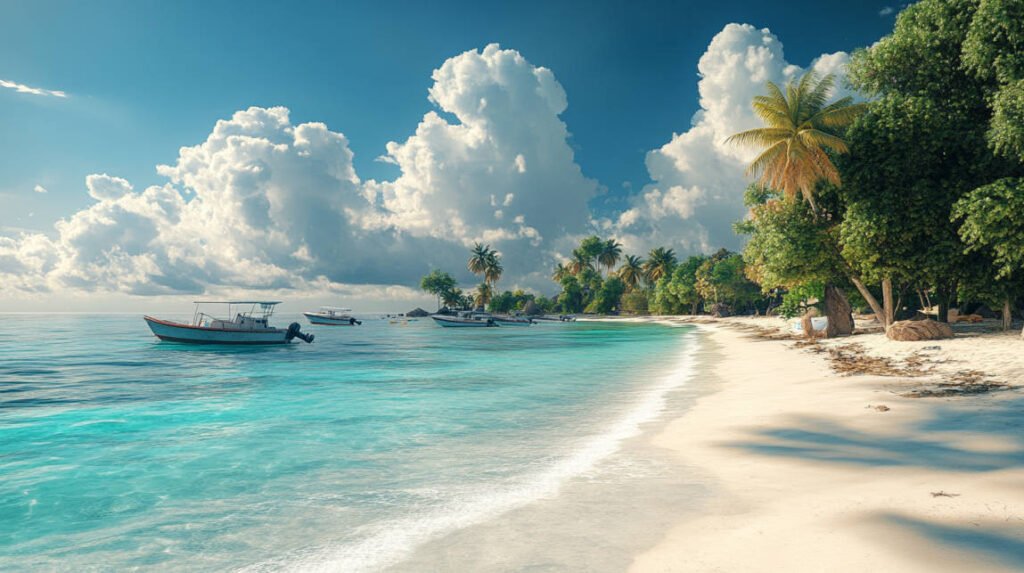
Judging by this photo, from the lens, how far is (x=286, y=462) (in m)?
9.44

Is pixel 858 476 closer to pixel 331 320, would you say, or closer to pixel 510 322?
pixel 510 322

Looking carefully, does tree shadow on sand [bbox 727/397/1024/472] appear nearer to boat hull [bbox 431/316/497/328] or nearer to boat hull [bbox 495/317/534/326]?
boat hull [bbox 431/316/497/328]

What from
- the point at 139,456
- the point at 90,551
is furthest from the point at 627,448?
the point at 139,456

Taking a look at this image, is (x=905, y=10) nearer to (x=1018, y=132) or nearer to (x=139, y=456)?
(x=1018, y=132)

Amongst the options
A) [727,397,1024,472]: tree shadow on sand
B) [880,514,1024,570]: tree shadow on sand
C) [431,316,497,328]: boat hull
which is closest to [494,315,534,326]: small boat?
[431,316,497,328]: boat hull

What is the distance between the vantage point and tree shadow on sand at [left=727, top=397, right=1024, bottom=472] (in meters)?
6.77

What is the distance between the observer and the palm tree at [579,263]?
141 metres

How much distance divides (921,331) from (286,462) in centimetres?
2406

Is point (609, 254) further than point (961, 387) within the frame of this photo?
Yes

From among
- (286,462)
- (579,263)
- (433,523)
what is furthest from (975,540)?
(579,263)

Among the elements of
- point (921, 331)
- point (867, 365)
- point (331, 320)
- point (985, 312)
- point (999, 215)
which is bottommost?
point (331, 320)

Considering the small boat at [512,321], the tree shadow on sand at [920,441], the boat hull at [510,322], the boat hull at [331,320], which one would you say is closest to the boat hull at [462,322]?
the small boat at [512,321]

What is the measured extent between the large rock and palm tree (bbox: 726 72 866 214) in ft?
22.1

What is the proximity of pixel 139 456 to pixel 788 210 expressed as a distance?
91.9 feet
